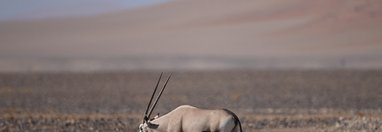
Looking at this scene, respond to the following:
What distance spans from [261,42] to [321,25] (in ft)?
17.8

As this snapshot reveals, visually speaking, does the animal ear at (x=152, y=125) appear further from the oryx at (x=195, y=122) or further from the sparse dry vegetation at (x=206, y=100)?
the sparse dry vegetation at (x=206, y=100)

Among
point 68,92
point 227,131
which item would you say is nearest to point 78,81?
point 68,92

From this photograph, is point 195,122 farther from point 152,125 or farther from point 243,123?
point 243,123

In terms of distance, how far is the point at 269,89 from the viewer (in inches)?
1069

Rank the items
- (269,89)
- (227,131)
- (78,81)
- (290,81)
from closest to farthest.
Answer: (227,131)
(269,89)
(290,81)
(78,81)

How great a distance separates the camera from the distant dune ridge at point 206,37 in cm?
6028

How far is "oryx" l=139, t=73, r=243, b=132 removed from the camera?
8688 millimetres

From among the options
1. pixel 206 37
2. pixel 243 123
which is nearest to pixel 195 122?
pixel 243 123

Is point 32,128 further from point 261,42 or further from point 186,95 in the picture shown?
point 261,42

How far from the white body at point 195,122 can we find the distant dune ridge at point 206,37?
44611 millimetres

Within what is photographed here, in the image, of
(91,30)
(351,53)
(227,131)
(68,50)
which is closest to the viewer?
(227,131)

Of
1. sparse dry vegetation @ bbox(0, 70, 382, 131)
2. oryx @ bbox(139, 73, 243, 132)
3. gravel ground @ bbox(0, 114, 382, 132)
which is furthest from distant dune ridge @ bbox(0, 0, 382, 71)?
oryx @ bbox(139, 73, 243, 132)

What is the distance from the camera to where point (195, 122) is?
8945 mm

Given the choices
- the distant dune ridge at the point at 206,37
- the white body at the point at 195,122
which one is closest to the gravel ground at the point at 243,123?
the white body at the point at 195,122
